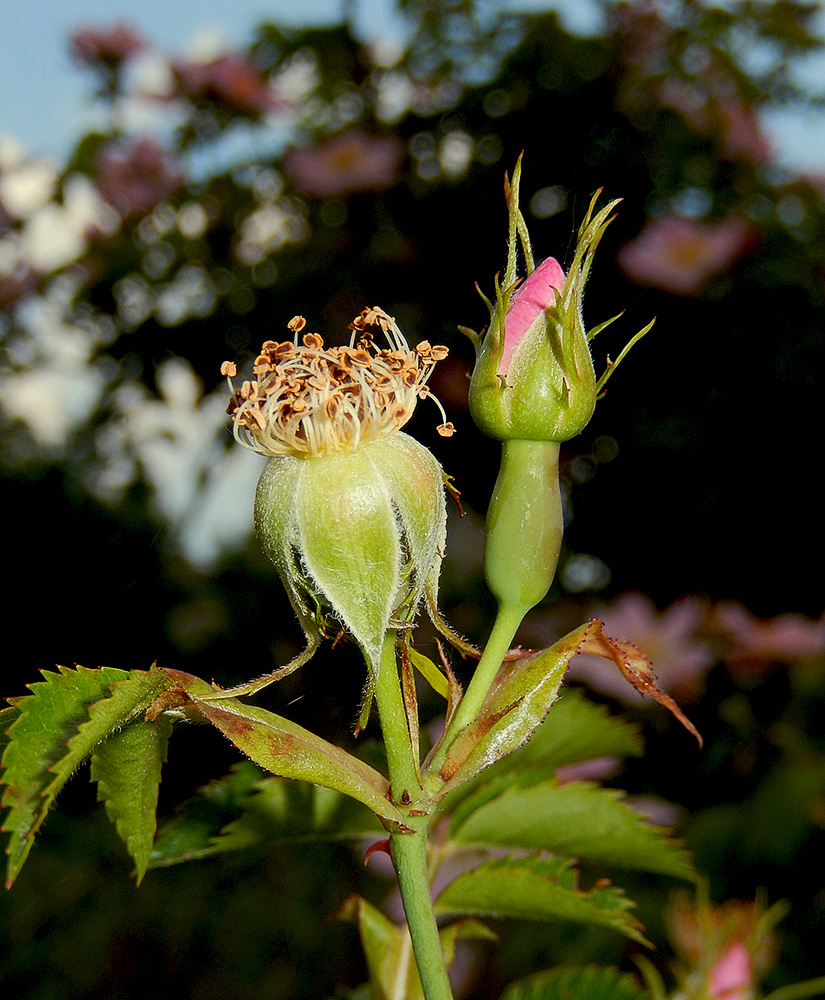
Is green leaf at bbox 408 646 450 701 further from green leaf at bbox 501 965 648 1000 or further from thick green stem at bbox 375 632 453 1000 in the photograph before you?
green leaf at bbox 501 965 648 1000

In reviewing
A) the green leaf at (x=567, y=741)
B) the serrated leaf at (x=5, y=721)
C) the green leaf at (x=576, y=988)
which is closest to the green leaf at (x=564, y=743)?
the green leaf at (x=567, y=741)

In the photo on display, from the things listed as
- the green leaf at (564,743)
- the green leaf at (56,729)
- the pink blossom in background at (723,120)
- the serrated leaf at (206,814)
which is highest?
the green leaf at (56,729)

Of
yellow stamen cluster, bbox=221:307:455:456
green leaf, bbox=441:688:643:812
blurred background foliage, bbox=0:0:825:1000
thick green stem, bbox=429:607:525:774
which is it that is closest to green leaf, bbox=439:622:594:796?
thick green stem, bbox=429:607:525:774

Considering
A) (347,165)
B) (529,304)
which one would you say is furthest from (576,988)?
(347,165)

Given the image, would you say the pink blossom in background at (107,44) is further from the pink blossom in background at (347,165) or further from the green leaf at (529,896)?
the green leaf at (529,896)

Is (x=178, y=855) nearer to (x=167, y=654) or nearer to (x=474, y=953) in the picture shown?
(x=474, y=953)

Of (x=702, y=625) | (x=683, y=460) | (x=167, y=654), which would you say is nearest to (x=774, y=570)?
(x=702, y=625)

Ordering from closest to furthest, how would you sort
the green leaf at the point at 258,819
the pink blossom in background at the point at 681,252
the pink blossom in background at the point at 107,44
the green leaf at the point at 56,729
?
the green leaf at the point at 56,729 → the green leaf at the point at 258,819 → the pink blossom in background at the point at 681,252 → the pink blossom in background at the point at 107,44
